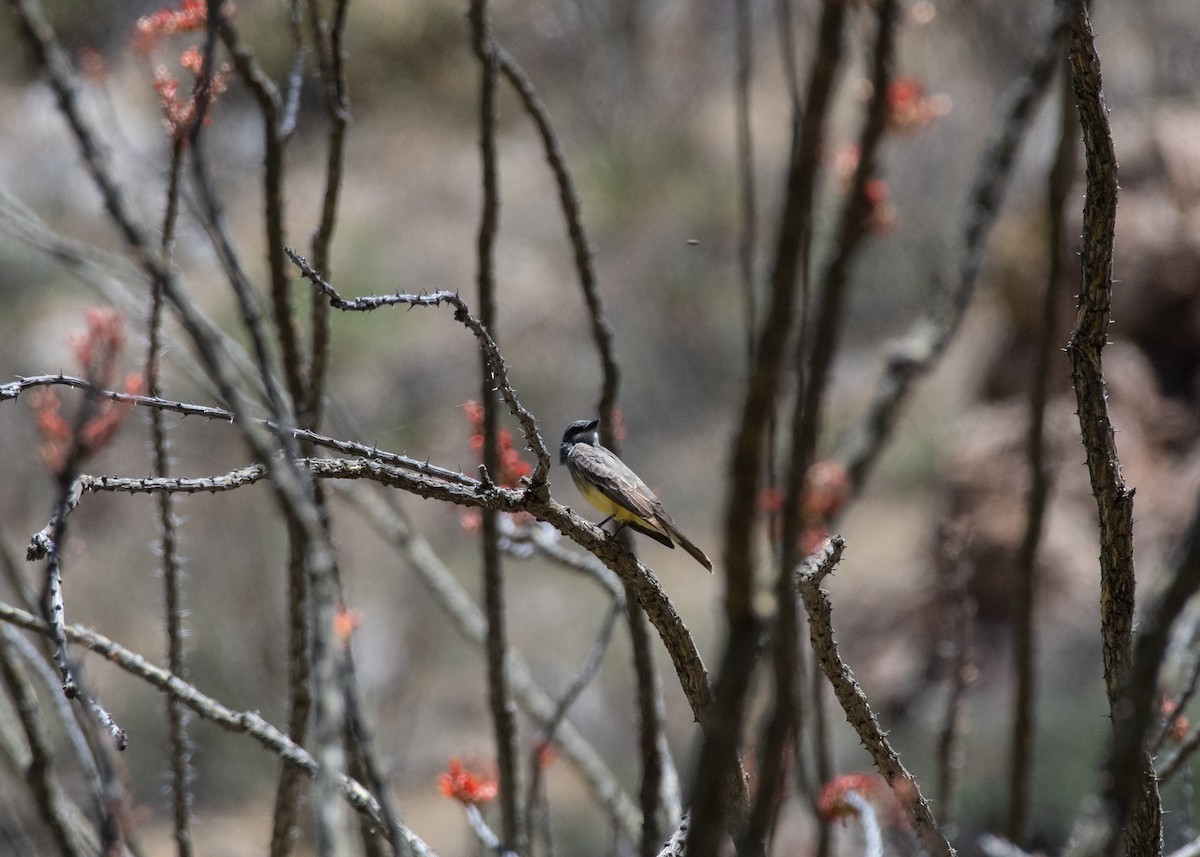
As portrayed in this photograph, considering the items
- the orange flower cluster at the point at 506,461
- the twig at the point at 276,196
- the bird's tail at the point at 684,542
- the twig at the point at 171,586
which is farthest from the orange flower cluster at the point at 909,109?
the twig at the point at 171,586

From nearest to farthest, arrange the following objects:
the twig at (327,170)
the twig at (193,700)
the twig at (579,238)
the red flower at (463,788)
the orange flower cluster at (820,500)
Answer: the twig at (193,700), the red flower at (463,788), the twig at (327,170), the orange flower cluster at (820,500), the twig at (579,238)

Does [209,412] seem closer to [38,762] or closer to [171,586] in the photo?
[38,762]

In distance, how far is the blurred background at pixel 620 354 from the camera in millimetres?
10281

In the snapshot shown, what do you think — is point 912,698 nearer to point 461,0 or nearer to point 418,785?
point 418,785

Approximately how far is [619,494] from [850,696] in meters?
1.92

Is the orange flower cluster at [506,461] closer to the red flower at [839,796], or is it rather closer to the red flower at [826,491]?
the red flower at [826,491]

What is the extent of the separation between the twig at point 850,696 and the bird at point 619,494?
5.28 feet

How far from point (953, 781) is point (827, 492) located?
1326mm

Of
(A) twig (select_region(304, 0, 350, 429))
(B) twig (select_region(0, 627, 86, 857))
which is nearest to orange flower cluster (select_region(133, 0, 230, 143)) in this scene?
(A) twig (select_region(304, 0, 350, 429))

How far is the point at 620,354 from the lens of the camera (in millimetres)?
19438

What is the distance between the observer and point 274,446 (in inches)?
108

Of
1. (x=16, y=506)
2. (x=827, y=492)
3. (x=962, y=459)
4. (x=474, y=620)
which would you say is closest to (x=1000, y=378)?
(x=962, y=459)

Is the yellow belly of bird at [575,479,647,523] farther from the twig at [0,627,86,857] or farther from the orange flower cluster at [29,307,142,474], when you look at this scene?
the twig at [0,627,86,857]

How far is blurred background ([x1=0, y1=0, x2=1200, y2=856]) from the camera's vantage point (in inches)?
405
